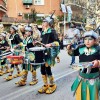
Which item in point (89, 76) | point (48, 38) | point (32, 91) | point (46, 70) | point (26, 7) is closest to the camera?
point (89, 76)

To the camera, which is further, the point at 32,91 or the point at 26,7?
the point at 26,7

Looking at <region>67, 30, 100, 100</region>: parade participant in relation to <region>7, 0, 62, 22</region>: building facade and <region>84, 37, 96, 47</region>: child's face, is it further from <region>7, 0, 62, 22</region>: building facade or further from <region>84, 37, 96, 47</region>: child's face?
<region>7, 0, 62, 22</region>: building facade

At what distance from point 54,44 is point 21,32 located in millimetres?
2163

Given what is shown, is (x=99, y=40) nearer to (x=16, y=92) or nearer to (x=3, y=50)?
(x=16, y=92)

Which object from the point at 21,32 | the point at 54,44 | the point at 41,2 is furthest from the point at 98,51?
the point at 41,2

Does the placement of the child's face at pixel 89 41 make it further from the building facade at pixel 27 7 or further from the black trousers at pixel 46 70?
the building facade at pixel 27 7

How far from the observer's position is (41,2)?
42.5m

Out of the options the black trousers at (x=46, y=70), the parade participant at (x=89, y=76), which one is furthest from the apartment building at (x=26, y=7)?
the parade participant at (x=89, y=76)

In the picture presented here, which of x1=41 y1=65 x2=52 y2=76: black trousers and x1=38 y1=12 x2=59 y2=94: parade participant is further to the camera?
x1=41 y1=65 x2=52 y2=76: black trousers

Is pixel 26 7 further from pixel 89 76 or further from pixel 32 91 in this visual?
pixel 89 76

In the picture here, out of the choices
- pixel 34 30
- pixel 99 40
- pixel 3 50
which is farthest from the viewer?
pixel 3 50

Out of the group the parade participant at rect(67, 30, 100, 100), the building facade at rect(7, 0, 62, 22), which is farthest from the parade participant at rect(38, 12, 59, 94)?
the building facade at rect(7, 0, 62, 22)

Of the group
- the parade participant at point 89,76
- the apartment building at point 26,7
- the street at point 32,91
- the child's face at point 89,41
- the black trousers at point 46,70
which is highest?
the apartment building at point 26,7

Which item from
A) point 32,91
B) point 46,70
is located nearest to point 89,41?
point 46,70
